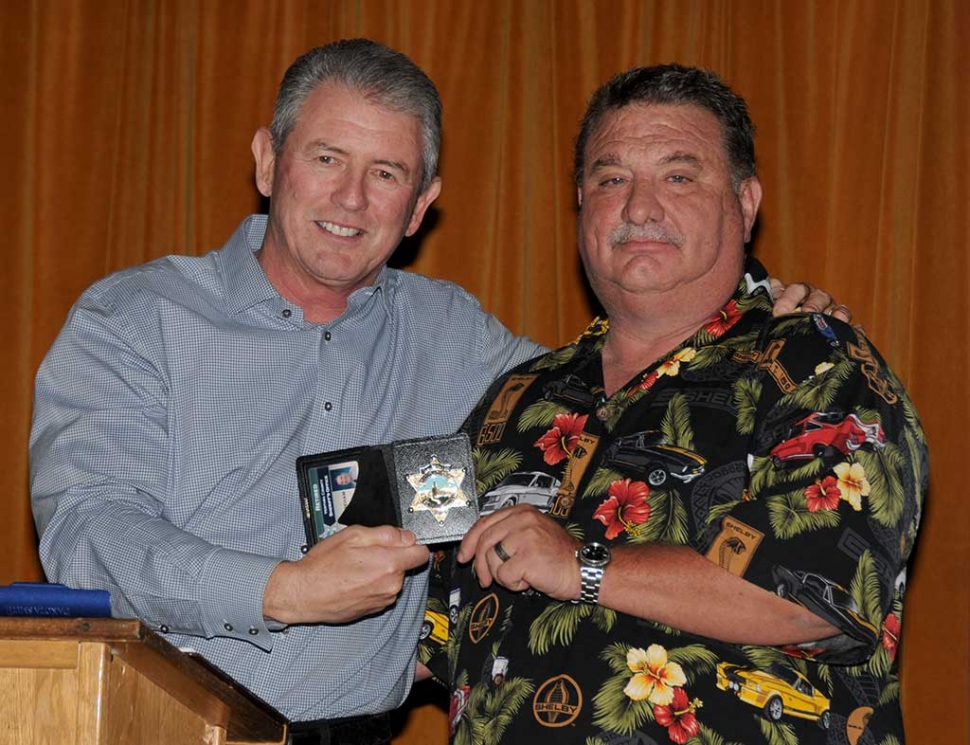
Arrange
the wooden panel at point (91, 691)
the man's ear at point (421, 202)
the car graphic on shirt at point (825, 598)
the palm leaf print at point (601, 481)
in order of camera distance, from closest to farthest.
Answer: the wooden panel at point (91, 691) → the car graphic on shirt at point (825, 598) → the palm leaf print at point (601, 481) → the man's ear at point (421, 202)

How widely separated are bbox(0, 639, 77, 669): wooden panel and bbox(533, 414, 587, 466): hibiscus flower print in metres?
1.34

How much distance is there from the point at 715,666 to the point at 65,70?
316 centimetres

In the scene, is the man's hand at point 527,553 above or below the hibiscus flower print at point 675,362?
below

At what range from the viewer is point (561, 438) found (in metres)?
2.76

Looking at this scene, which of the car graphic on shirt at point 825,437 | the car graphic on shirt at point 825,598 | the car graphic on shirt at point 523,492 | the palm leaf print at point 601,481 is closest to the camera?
the car graphic on shirt at point 825,598

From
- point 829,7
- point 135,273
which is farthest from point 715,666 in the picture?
point 829,7

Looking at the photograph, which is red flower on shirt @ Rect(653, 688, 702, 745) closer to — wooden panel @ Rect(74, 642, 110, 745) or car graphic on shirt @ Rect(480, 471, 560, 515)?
car graphic on shirt @ Rect(480, 471, 560, 515)

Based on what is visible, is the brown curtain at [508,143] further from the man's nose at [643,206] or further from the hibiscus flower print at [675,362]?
the hibiscus flower print at [675,362]

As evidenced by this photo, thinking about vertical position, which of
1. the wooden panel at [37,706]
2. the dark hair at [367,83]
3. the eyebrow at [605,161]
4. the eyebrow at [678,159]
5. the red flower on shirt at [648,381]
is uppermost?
the dark hair at [367,83]

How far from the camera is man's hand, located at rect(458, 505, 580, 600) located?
2346 mm

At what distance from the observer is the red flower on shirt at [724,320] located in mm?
2736

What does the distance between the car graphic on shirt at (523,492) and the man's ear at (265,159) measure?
0.94 metres

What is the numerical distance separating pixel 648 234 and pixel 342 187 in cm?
72

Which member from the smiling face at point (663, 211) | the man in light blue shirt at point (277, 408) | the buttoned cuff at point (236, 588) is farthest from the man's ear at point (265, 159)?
the buttoned cuff at point (236, 588)
